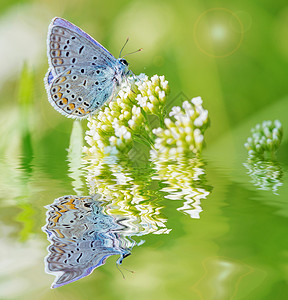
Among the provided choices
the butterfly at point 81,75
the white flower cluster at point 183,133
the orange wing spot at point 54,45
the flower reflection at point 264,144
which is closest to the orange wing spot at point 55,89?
the butterfly at point 81,75

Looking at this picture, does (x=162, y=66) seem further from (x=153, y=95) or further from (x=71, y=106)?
(x=71, y=106)

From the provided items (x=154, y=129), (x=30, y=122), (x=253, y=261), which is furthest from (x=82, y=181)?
(x=30, y=122)

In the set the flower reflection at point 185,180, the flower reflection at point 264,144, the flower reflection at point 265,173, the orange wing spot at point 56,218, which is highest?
the flower reflection at point 264,144

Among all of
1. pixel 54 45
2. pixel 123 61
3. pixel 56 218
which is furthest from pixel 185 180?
pixel 54 45

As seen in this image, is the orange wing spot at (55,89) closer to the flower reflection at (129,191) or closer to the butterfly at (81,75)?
the butterfly at (81,75)

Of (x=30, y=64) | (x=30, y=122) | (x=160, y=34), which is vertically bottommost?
(x=30, y=122)

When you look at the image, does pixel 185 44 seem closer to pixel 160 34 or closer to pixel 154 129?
pixel 160 34

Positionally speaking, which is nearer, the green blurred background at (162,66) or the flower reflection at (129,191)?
the flower reflection at (129,191)
